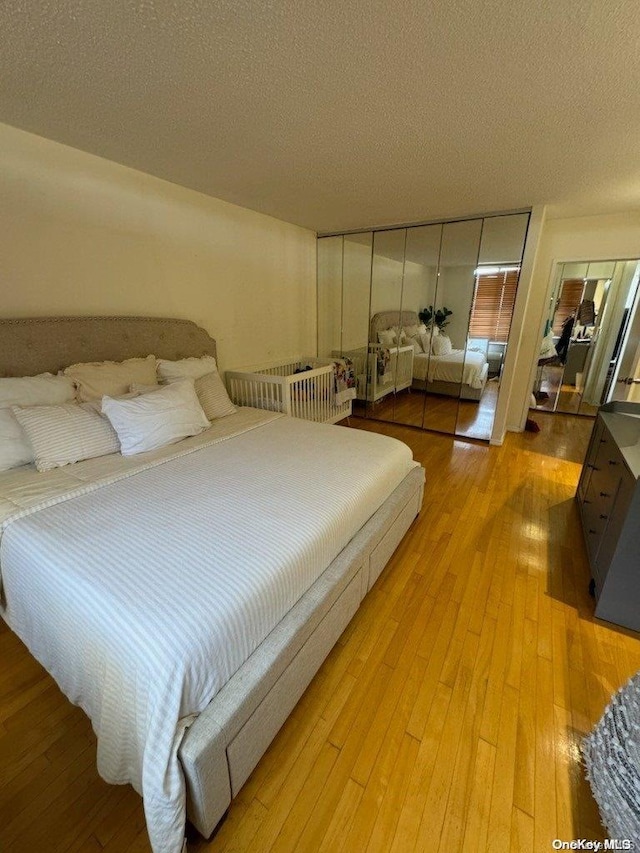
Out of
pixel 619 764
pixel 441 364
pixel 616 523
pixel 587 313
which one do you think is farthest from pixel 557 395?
pixel 619 764

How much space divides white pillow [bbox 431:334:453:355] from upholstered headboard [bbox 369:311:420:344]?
13.2 inches

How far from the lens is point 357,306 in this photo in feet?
15.0

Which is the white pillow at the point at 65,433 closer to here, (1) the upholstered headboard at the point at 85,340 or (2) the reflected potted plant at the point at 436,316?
(1) the upholstered headboard at the point at 85,340

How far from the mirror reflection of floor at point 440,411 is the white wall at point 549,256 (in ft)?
1.09

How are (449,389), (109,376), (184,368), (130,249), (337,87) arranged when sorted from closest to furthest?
1. (337,87)
2. (109,376)
3. (130,249)
4. (184,368)
5. (449,389)

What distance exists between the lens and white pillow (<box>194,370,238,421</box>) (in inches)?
100

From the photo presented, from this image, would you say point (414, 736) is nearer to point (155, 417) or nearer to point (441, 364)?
point (155, 417)

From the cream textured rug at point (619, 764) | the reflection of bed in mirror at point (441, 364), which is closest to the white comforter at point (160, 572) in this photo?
the cream textured rug at point (619, 764)

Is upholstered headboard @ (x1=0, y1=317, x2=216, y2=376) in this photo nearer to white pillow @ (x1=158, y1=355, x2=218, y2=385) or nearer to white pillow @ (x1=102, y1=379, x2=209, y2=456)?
white pillow @ (x1=158, y1=355, x2=218, y2=385)

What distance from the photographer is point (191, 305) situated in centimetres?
292

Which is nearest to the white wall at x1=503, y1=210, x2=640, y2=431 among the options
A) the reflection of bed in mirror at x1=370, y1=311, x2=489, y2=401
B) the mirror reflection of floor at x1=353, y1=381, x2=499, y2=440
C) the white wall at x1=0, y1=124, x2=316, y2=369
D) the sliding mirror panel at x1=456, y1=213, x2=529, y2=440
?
the sliding mirror panel at x1=456, y1=213, x2=529, y2=440

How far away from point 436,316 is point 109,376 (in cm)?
338

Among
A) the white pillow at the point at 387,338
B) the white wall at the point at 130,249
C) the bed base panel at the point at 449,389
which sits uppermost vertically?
the white wall at the point at 130,249

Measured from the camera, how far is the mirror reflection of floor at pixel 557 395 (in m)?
4.80
